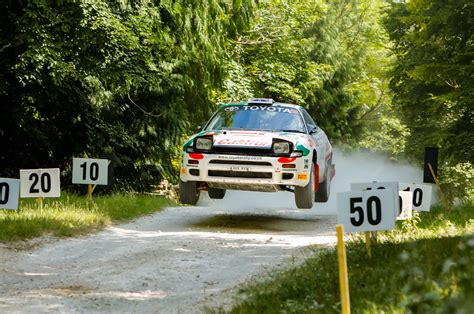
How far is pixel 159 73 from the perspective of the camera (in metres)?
22.5

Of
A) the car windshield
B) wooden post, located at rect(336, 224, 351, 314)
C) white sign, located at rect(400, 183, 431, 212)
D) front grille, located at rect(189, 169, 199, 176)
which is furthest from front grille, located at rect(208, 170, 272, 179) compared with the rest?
wooden post, located at rect(336, 224, 351, 314)

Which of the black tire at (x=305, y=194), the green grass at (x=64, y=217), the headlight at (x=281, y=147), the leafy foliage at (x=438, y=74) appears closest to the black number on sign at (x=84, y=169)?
the green grass at (x=64, y=217)

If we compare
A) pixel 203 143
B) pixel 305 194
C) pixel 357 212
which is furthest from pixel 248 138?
pixel 357 212

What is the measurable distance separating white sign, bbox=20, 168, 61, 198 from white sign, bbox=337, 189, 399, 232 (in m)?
8.01

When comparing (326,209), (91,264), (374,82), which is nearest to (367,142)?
(374,82)

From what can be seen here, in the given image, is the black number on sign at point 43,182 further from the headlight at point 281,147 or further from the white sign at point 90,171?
Answer: the headlight at point 281,147

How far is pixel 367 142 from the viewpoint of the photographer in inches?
2219

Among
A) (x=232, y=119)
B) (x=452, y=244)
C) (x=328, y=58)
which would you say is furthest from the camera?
(x=328, y=58)

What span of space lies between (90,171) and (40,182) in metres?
1.74

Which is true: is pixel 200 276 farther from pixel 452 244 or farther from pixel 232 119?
pixel 232 119

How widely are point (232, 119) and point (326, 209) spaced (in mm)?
6995

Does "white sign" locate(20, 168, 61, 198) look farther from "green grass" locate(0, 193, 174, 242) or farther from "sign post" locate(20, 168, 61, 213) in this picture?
"green grass" locate(0, 193, 174, 242)

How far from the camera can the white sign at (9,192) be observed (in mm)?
12953

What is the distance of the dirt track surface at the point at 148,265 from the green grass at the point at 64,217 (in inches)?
16.1
